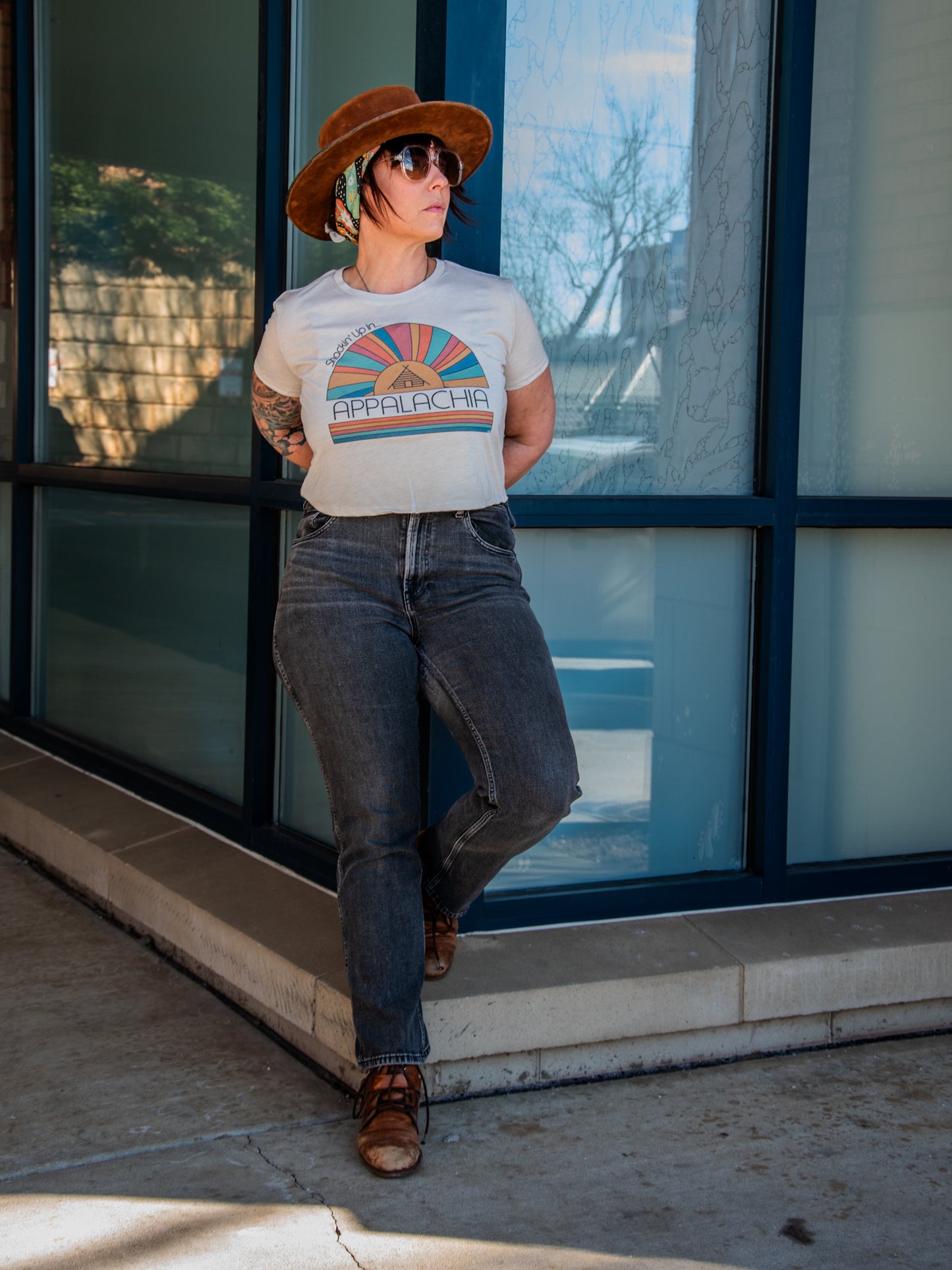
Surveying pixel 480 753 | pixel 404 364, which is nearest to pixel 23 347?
pixel 404 364

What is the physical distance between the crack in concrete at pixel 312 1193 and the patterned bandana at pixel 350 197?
1.75m

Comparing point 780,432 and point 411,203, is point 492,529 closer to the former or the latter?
point 411,203

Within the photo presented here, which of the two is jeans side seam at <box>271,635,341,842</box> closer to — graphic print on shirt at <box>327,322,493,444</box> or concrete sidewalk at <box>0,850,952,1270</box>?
graphic print on shirt at <box>327,322,493,444</box>

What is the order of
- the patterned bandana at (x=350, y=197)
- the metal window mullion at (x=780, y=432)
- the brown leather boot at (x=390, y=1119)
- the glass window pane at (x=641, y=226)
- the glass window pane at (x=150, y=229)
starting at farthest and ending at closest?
the glass window pane at (x=150, y=229), the metal window mullion at (x=780, y=432), the glass window pane at (x=641, y=226), the patterned bandana at (x=350, y=197), the brown leather boot at (x=390, y=1119)

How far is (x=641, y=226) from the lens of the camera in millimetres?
3217

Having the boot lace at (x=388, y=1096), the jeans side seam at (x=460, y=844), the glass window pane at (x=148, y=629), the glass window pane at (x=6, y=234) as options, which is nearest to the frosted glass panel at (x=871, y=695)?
the jeans side seam at (x=460, y=844)

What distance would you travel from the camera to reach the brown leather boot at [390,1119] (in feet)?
8.11

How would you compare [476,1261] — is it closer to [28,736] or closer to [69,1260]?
[69,1260]

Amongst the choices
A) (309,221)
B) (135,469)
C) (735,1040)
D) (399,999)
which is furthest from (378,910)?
(135,469)

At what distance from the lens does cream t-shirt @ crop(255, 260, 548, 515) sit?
2.58m

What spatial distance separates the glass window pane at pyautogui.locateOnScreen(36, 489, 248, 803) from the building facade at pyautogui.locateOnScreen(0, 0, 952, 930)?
0.03 metres

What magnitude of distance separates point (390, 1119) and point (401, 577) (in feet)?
3.28

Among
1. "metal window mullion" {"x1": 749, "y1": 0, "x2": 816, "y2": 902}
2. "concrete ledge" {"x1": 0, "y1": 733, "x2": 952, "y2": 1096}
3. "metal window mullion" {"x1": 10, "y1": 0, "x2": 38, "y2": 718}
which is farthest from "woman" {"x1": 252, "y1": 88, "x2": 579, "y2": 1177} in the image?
"metal window mullion" {"x1": 10, "y1": 0, "x2": 38, "y2": 718}

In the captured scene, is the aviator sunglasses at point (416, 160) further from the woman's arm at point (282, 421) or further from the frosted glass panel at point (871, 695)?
the frosted glass panel at point (871, 695)
